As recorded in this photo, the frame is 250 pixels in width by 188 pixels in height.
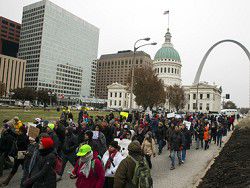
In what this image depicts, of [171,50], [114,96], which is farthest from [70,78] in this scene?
[171,50]

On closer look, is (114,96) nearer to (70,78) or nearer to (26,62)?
(70,78)

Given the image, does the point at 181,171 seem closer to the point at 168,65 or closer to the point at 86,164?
the point at 86,164

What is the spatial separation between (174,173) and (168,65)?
13016 centimetres

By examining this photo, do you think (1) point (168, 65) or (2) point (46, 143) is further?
(1) point (168, 65)

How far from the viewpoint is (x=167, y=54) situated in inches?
5561

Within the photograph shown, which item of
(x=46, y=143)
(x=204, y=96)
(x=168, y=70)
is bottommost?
(x=46, y=143)

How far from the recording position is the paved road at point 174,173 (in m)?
9.75

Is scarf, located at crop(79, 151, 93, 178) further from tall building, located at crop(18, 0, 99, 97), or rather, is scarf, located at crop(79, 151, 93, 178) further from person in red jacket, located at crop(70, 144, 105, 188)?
tall building, located at crop(18, 0, 99, 97)

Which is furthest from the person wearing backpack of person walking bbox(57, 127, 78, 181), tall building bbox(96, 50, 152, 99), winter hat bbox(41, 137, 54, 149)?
tall building bbox(96, 50, 152, 99)

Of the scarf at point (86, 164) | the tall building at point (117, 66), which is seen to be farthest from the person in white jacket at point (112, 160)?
the tall building at point (117, 66)

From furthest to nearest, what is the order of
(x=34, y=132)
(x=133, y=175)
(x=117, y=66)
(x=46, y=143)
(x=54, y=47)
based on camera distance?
(x=117, y=66) → (x=54, y=47) → (x=34, y=132) → (x=46, y=143) → (x=133, y=175)

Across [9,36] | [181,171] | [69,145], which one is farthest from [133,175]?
[9,36]

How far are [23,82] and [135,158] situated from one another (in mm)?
141183

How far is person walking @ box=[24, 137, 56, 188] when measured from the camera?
5254mm
